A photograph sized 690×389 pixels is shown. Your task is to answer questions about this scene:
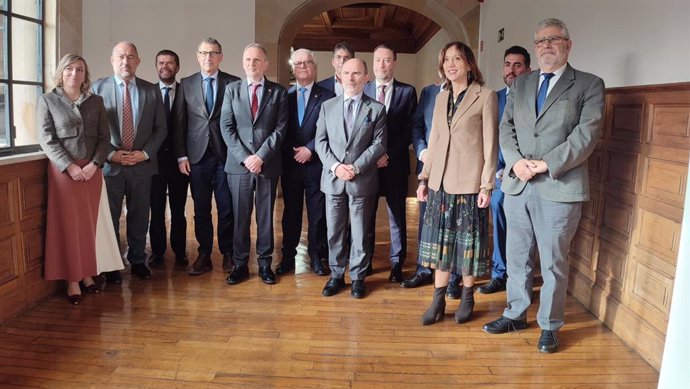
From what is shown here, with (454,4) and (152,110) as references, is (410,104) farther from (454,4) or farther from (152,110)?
(454,4)

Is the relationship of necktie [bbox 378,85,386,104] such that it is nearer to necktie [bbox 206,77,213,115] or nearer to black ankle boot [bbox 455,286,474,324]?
necktie [bbox 206,77,213,115]

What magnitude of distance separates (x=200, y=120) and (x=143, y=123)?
1.32 feet

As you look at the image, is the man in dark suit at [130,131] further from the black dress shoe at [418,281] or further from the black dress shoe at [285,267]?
the black dress shoe at [418,281]

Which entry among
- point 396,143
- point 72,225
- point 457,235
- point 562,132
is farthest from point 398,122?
point 72,225

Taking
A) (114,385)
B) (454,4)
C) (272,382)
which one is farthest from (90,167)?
(454,4)

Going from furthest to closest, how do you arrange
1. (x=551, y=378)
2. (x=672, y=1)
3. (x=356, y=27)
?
(x=356, y=27), (x=672, y=1), (x=551, y=378)

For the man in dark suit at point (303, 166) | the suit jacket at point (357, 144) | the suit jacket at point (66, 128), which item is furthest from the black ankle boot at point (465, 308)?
the suit jacket at point (66, 128)

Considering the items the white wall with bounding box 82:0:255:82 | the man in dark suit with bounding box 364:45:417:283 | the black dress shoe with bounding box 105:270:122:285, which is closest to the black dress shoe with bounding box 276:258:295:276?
the man in dark suit with bounding box 364:45:417:283

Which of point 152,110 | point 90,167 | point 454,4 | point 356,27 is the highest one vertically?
point 356,27

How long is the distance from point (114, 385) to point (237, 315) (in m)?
1.01

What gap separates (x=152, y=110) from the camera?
414cm

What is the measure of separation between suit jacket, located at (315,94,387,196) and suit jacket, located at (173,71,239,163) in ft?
2.84

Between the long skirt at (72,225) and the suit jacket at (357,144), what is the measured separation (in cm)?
157

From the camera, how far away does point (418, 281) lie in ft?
13.9
